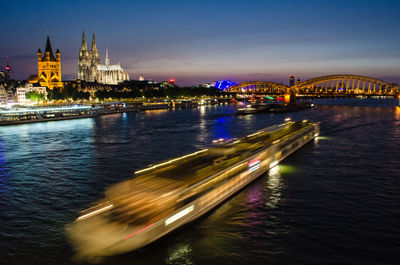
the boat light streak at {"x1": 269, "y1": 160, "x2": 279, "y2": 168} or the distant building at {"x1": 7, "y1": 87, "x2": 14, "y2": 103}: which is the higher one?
the distant building at {"x1": 7, "y1": 87, "x2": 14, "y2": 103}

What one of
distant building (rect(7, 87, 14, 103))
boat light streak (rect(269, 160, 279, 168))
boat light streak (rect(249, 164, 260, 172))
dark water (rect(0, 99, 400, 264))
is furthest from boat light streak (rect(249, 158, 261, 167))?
distant building (rect(7, 87, 14, 103))

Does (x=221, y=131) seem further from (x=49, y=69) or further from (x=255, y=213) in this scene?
(x=49, y=69)

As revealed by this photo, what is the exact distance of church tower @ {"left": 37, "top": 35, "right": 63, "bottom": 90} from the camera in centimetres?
17275

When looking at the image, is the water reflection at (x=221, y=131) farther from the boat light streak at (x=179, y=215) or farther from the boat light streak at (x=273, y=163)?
the boat light streak at (x=179, y=215)

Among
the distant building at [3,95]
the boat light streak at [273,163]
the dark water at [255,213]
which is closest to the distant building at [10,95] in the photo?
the distant building at [3,95]

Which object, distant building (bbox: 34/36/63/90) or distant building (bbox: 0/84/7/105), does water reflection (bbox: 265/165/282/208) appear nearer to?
distant building (bbox: 0/84/7/105)

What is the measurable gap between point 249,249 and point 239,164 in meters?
5.63

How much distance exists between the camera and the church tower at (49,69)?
173 m

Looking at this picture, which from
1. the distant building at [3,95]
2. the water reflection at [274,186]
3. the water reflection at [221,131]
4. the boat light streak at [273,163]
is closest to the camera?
the water reflection at [274,186]

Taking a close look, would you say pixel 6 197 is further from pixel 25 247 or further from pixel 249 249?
pixel 249 249

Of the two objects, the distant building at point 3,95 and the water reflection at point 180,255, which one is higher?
the distant building at point 3,95

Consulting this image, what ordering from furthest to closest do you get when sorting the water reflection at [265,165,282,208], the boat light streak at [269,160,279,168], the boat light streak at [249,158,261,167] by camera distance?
the boat light streak at [269,160,279,168] < the boat light streak at [249,158,261,167] < the water reflection at [265,165,282,208]

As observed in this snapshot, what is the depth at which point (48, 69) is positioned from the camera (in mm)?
174250

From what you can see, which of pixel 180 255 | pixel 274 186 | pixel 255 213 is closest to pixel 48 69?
pixel 274 186
